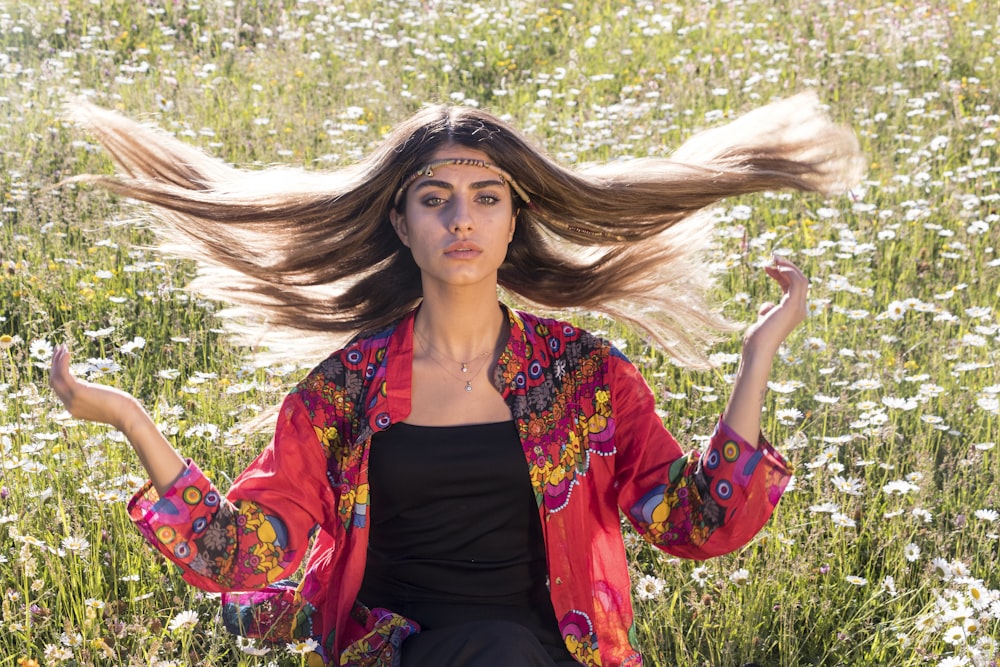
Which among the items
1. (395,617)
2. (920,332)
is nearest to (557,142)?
(920,332)

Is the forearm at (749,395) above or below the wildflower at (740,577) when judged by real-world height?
above

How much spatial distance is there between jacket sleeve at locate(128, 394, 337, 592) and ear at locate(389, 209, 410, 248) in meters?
0.46

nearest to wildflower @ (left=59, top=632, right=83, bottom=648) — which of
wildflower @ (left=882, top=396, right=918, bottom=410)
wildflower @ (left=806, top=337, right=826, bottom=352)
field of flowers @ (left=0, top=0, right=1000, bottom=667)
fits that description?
field of flowers @ (left=0, top=0, right=1000, bottom=667)

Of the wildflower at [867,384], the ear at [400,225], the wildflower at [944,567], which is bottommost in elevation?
the wildflower at [944,567]

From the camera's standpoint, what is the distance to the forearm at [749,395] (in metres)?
2.72

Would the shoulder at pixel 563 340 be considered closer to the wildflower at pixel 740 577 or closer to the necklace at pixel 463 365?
the necklace at pixel 463 365

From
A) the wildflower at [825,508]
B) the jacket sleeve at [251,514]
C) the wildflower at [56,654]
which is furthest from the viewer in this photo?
the wildflower at [825,508]

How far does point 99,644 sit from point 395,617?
686 millimetres

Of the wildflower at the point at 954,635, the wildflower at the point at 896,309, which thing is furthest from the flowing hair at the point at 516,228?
the wildflower at the point at 896,309

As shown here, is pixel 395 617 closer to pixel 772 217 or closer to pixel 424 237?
pixel 424 237

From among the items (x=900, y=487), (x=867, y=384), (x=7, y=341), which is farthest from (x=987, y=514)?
(x=7, y=341)

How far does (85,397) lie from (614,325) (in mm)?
2810

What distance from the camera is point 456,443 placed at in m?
2.92

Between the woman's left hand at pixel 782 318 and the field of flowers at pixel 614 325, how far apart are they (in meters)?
0.91
